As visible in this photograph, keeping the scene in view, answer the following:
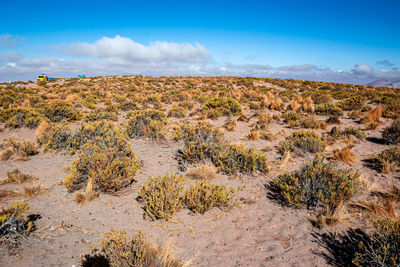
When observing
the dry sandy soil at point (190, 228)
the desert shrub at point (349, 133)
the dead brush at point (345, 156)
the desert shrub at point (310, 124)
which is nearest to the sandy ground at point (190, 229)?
the dry sandy soil at point (190, 228)

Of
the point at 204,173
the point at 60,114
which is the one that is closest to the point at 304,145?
the point at 204,173

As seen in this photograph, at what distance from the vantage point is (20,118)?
9750 millimetres

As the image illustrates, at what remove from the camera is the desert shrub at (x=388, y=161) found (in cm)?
553

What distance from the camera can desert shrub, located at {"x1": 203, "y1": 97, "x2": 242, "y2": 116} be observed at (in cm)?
1276

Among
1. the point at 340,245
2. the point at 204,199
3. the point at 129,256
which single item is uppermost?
the point at 129,256

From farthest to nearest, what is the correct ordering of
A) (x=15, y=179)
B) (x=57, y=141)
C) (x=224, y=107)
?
(x=224, y=107) < (x=57, y=141) < (x=15, y=179)

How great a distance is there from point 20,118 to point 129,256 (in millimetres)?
11002

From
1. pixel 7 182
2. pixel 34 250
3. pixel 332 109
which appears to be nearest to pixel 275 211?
pixel 34 250

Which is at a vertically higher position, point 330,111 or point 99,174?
point 330,111

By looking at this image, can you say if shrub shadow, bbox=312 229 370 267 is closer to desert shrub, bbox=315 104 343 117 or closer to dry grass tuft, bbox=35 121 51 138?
dry grass tuft, bbox=35 121 51 138

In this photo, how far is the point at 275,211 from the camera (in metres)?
4.12

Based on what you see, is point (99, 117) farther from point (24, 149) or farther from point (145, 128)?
point (24, 149)

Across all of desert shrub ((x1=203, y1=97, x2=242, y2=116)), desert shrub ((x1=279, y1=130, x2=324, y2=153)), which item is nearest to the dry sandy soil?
desert shrub ((x1=279, y1=130, x2=324, y2=153))

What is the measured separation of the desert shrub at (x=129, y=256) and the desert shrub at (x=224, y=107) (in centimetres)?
1040
